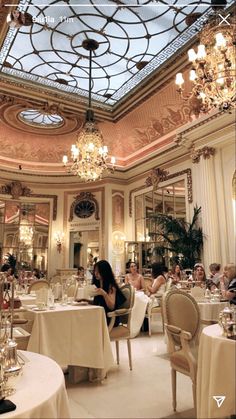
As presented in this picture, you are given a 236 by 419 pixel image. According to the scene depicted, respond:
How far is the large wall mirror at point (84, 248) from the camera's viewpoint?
1152 cm

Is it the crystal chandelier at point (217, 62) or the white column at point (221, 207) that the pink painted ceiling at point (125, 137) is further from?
the crystal chandelier at point (217, 62)

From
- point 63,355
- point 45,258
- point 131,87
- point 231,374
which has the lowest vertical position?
point 63,355

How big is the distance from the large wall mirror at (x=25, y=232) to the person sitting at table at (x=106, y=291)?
315 inches

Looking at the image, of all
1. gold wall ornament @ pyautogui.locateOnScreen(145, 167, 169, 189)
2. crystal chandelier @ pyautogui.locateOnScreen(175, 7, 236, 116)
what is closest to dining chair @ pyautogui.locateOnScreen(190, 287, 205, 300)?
crystal chandelier @ pyautogui.locateOnScreen(175, 7, 236, 116)

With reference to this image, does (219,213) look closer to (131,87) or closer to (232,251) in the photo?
(232,251)

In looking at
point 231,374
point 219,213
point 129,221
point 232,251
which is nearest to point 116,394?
point 231,374

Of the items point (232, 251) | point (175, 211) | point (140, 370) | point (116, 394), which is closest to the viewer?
point (116, 394)

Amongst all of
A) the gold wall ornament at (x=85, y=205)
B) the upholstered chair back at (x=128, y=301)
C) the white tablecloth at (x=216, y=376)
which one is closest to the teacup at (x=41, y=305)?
the upholstered chair back at (x=128, y=301)

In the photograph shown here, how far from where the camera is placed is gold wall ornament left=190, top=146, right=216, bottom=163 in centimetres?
803

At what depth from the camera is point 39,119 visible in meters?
10.3

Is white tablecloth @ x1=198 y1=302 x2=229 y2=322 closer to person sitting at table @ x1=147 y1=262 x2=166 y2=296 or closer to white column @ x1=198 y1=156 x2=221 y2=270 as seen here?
person sitting at table @ x1=147 y1=262 x2=166 y2=296

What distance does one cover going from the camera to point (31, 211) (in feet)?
38.8

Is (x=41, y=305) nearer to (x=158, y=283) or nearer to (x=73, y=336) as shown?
(x=73, y=336)

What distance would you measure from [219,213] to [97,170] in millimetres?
3181
